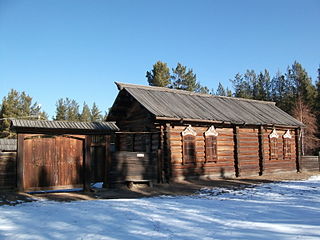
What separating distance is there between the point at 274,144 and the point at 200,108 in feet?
19.5

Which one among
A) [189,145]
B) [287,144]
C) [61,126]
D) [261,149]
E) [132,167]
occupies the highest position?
[61,126]

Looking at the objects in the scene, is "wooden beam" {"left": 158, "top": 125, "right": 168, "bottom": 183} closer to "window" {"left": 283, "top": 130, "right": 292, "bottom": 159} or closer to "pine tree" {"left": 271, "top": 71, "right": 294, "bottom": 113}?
"window" {"left": 283, "top": 130, "right": 292, "bottom": 159}

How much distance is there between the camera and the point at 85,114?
243 ft

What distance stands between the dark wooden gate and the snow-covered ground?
2.00 meters

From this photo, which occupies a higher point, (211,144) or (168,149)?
(211,144)

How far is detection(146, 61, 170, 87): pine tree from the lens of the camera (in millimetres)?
42312

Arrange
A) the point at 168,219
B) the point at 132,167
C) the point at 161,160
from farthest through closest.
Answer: the point at 161,160 < the point at 132,167 < the point at 168,219

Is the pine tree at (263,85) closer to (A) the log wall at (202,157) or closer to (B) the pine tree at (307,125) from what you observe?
(B) the pine tree at (307,125)

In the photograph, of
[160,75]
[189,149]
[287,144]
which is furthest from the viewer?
[160,75]

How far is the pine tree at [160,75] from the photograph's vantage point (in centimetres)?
4231

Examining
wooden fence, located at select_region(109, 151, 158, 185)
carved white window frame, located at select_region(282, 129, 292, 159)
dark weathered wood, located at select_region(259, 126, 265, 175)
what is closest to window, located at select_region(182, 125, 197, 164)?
wooden fence, located at select_region(109, 151, 158, 185)

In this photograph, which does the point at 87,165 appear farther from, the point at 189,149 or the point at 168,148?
the point at 189,149

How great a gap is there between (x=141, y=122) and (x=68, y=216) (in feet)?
30.5

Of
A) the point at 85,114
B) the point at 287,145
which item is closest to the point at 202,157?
the point at 287,145
